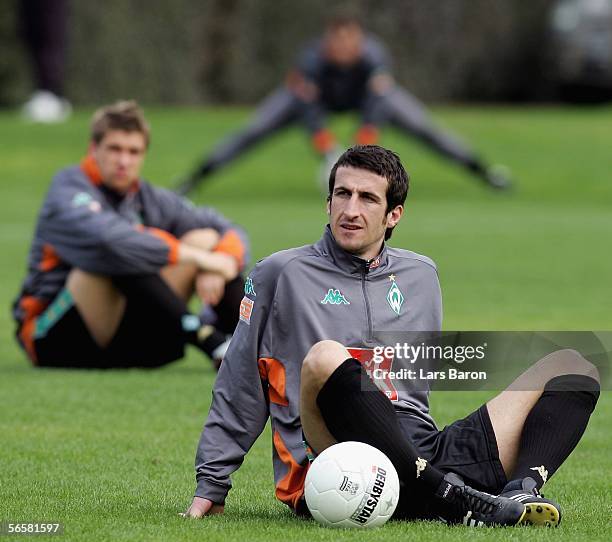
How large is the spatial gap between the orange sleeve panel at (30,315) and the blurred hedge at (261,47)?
18764mm

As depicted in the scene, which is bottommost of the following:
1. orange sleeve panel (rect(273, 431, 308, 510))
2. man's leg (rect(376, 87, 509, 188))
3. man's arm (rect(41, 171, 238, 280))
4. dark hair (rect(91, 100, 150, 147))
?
orange sleeve panel (rect(273, 431, 308, 510))

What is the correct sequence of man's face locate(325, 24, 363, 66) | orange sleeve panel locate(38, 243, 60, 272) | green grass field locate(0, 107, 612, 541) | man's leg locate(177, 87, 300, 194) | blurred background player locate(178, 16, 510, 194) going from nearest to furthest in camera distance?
green grass field locate(0, 107, 612, 541)
orange sleeve panel locate(38, 243, 60, 272)
man's face locate(325, 24, 363, 66)
blurred background player locate(178, 16, 510, 194)
man's leg locate(177, 87, 300, 194)

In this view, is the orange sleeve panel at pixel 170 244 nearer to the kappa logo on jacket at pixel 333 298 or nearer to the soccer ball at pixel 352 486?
the kappa logo on jacket at pixel 333 298

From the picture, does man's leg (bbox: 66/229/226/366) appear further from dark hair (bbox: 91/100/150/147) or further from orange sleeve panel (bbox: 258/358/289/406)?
orange sleeve panel (bbox: 258/358/289/406)

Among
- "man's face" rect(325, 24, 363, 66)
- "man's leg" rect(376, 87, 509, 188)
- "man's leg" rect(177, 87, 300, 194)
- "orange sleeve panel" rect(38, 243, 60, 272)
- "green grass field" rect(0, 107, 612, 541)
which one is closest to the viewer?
"green grass field" rect(0, 107, 612, 541)

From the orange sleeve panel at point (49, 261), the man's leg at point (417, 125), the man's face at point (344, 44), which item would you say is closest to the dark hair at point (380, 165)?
the orange sleeve panel at point (49, 261)

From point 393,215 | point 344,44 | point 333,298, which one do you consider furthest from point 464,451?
point 344,44

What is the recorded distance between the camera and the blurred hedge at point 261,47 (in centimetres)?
2812

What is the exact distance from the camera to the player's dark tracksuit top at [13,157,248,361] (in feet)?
29.0

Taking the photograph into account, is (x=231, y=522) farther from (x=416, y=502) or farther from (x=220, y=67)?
(x=220, y=67)

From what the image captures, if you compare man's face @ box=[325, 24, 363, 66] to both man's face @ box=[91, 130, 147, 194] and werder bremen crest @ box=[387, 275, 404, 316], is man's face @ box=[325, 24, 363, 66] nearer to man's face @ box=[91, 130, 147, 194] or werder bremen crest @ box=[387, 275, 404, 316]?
man's face @ box=[91, 130, 147, 194]

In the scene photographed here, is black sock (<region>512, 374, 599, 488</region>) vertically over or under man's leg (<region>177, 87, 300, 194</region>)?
under

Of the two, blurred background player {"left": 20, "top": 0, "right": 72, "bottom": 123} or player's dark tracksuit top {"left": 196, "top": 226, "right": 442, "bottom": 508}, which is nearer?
player's dark tracksuit top {"left": 196, "top": 226, "right": 442, "bottom": 508}

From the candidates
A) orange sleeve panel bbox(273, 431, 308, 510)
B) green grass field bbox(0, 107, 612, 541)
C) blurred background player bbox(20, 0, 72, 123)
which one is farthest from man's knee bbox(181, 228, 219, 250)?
blurred background player bbox(20, 0, 72, 123)
